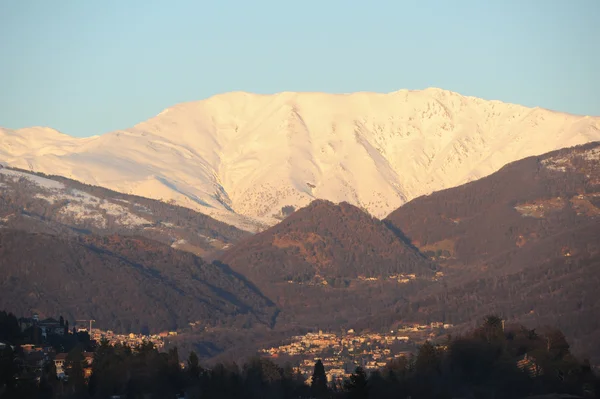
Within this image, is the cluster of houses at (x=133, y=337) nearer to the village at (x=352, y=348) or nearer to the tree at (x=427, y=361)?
the village at (x=352, y=348)

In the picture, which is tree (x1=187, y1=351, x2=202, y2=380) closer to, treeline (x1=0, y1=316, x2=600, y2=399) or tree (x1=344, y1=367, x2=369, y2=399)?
treeline (x1=0, y1=316, x2=600, y2=399)

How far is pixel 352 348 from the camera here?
164 metres

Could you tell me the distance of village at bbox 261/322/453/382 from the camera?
148050mm

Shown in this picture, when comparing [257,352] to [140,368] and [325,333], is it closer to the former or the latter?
[325,333]

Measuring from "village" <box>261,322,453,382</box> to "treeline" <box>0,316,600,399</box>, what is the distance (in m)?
24.1

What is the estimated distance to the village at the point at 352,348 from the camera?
486ft

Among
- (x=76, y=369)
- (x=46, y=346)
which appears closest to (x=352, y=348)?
(x=46, y=346)

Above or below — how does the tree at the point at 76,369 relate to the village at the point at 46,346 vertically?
below

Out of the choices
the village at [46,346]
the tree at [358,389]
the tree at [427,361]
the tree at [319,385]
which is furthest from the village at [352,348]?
the tree at [358,389]

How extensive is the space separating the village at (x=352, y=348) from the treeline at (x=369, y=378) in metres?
24.1

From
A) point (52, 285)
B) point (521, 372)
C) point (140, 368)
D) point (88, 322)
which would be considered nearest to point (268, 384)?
point (140, 368)

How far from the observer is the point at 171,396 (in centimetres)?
10262

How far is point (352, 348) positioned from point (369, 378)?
179 feet

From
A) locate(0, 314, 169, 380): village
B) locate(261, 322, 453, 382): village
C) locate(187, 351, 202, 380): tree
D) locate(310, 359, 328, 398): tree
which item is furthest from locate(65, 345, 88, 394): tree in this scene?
locate(261, 322, 453, 382): village
